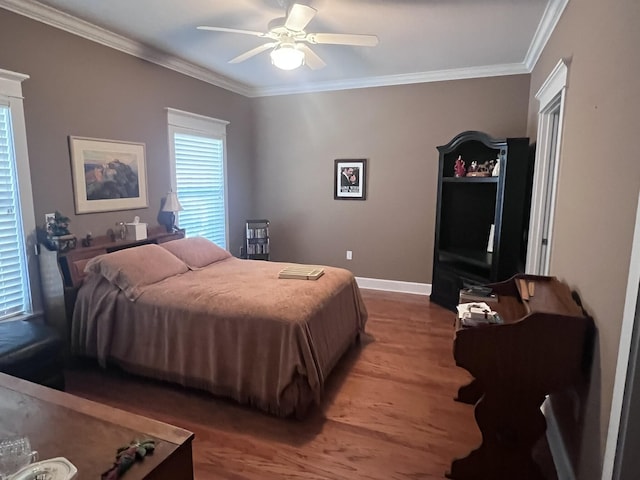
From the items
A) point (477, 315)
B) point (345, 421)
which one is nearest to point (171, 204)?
point (345, 421)

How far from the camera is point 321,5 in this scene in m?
2.74

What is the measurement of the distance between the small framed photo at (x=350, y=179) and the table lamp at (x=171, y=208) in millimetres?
2090

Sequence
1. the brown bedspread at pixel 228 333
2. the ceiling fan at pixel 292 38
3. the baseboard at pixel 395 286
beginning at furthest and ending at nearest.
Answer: the baseboard at pixel 395 286
the ceiling fan at pixel 292 38
the brown bedspread at pixel 228 333

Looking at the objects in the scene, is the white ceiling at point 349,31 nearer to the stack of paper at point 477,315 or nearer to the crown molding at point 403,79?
the crown molding at point 403,79

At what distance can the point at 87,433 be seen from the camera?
125 centimetres

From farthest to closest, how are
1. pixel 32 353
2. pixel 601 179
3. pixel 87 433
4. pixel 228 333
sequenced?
pixel 228 333
pixel 32 353
pixel 601 179
pixel 87 433

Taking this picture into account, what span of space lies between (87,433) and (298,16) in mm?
2456

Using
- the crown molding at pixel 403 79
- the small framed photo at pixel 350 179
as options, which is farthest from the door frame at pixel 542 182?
the small framed photo at pixel 350 179

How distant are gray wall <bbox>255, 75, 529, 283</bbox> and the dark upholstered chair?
3327 millimetres

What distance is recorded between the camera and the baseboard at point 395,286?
4.89 m

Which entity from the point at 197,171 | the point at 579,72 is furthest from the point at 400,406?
the point at 197,171

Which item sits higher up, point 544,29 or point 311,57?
point 544,29

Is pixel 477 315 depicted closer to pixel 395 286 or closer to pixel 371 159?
pixel 395 286

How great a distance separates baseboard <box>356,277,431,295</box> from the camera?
489 centimetres
